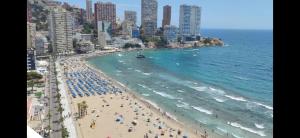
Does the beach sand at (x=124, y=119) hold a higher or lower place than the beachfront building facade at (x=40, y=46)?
lower

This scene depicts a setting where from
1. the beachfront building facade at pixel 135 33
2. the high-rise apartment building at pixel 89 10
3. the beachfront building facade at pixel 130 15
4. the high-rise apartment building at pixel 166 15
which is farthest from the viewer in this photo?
the beachfront building facade at pixel 130 15

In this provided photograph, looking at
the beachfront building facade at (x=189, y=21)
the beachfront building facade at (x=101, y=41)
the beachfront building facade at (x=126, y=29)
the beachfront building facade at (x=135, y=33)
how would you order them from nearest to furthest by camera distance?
the beachfront building facade at (x=101, y=41), the beachfront building facade at (x=126, y=29), the beachfront building facade at (x=135, y=33), the beachfront building facade at (x=189, y=21)

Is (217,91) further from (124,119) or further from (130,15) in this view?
(130,15)

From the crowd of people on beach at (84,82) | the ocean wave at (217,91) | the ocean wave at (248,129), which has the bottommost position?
the ocean wave at (248,129)

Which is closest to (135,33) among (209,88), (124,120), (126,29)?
(126,29)

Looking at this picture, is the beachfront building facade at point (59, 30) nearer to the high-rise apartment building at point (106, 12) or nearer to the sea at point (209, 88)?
the sea at point (209, 88)

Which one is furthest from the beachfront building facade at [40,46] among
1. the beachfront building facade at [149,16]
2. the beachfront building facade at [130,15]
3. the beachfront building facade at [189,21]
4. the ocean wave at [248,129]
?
the beachfront building facade at [130,15]

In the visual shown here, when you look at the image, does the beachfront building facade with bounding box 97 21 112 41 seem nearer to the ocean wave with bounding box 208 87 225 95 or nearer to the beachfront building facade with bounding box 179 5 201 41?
the beachfront building facade with bounding box 179 5 201 41

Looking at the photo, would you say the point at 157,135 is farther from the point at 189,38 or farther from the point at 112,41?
the point at 189,38

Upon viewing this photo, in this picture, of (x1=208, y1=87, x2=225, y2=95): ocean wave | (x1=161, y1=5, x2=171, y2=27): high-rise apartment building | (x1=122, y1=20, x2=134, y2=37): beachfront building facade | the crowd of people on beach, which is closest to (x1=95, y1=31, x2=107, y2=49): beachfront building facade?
(x1=122, y1=20, x2=134, y2=37): beachfront building facade
